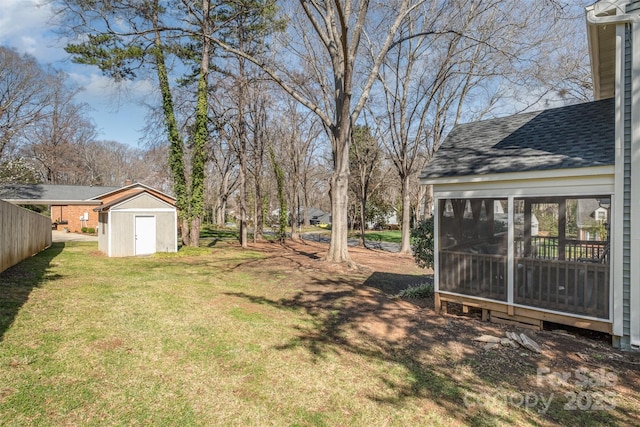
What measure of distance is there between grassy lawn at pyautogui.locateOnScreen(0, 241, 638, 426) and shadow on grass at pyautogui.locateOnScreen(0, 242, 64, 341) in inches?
2.1

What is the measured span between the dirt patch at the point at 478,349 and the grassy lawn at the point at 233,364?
0.04 metres

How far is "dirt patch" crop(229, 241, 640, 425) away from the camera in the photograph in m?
3.85

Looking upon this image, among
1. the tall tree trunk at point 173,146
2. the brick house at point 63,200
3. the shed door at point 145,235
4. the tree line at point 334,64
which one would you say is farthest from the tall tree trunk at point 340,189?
the brick house at point 63,200

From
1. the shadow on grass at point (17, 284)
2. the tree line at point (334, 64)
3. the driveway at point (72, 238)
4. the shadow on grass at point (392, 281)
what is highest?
the tree line at point (334, 64)

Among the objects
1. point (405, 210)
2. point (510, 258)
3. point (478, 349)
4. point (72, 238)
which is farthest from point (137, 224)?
point (510, 258)

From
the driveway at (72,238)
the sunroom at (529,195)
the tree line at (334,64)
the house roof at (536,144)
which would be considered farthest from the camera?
the driveway at (72,238)

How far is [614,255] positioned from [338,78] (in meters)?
9.24

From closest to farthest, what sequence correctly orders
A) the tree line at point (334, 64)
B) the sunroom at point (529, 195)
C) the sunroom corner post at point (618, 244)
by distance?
the sunroom corner post at point (618, 244) → the sunroom at point (529, 195) → the tree line at point (334, 64)

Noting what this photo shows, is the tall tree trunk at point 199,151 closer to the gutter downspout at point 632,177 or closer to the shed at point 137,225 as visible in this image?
the shed at point 137,225

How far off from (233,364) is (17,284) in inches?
245

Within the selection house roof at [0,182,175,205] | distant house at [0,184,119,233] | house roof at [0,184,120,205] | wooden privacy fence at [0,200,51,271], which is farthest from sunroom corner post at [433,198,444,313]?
distant house at [0,184,119,233]

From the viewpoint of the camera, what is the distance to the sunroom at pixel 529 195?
5.12 m

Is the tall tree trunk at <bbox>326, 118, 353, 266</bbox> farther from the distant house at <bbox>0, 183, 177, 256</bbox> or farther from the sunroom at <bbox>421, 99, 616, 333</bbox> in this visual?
the distant house at <bbox>0, 183, 177, 256</bbox>

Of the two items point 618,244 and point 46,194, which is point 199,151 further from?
point 46,194
